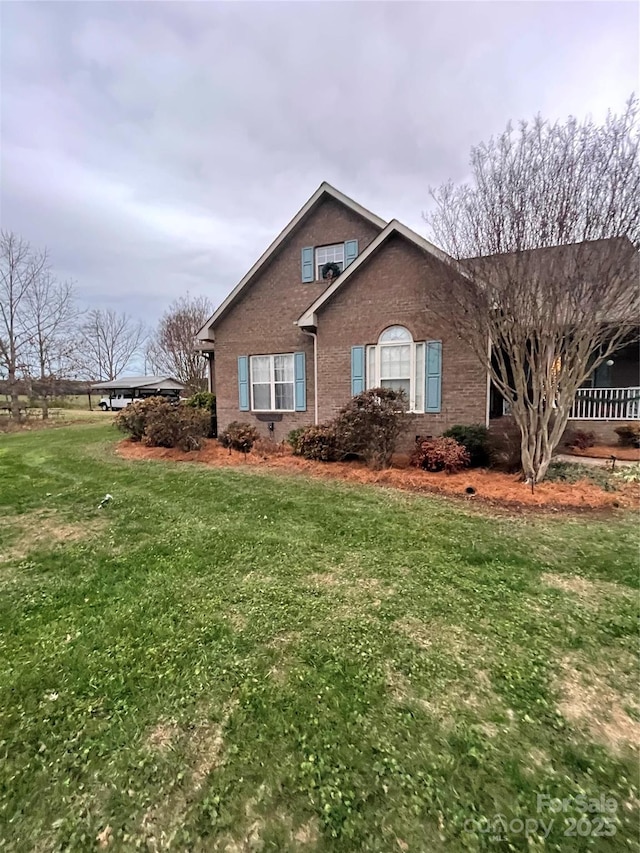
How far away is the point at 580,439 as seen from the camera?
11.7 metres

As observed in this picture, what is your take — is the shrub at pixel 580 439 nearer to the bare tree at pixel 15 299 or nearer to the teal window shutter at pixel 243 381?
the teal window shutter at pixel 243 381

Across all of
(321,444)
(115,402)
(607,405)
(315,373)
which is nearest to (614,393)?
(607,405)

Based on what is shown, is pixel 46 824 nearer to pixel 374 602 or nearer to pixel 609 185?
pixel 374 602

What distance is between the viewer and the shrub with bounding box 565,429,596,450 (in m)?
11.6

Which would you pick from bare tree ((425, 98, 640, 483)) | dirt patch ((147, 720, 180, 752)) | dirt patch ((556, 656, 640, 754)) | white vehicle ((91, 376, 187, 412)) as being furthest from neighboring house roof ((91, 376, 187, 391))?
dirt patch ((556, 656, 640, 754))

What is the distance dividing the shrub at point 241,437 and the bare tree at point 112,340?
1818 inches

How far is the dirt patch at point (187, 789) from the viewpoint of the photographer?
5.80 ft

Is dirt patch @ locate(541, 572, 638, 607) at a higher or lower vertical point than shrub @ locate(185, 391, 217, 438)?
lower

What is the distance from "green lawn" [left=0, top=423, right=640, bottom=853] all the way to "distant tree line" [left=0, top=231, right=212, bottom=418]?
2457cm

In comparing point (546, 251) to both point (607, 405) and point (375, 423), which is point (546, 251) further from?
point (607, 405)

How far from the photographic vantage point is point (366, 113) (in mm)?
11344

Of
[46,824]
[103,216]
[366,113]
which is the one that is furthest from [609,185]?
[103,216]

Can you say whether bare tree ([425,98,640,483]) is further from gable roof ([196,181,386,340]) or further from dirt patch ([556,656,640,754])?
dirt patch ([556,656,640,754])

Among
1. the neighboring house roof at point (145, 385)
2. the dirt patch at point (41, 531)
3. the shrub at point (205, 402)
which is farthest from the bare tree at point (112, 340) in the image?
the dirt patch at point (41, 531)
